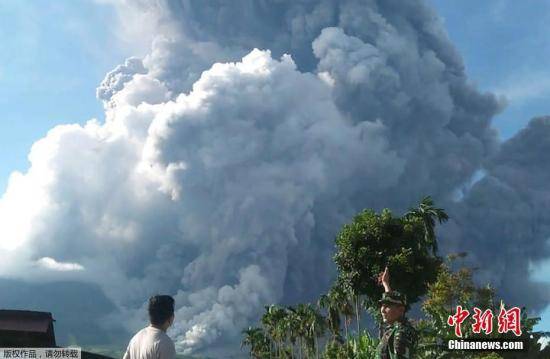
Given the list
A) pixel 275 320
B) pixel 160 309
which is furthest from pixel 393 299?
pixel 275 320

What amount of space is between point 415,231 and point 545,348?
72.3 ft

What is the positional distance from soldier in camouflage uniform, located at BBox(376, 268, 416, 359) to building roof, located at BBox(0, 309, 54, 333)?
41872mm

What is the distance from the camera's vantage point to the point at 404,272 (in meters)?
50.9

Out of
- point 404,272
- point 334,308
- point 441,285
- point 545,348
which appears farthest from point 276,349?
point 545,348

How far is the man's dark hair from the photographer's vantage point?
646 cm

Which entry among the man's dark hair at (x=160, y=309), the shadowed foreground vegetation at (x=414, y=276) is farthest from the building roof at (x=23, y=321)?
the man's dark hair at (x=160, y=309)

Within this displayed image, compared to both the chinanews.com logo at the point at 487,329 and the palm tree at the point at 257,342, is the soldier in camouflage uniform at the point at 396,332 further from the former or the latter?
the palm tree at the point at 257,342

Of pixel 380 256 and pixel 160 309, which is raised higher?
pixel 380 256

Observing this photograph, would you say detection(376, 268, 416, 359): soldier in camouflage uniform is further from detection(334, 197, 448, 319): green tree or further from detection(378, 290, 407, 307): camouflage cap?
detection(334, 197, 448, 319): green tree

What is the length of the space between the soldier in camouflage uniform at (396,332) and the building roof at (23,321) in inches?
1649

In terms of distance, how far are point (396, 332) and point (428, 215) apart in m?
55.8

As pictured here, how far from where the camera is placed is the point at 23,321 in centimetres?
4534

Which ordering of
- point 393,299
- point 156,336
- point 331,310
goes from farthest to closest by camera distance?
point 331,310 < point 393,299 < point 156,336

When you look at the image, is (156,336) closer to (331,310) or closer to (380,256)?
(380,256)
